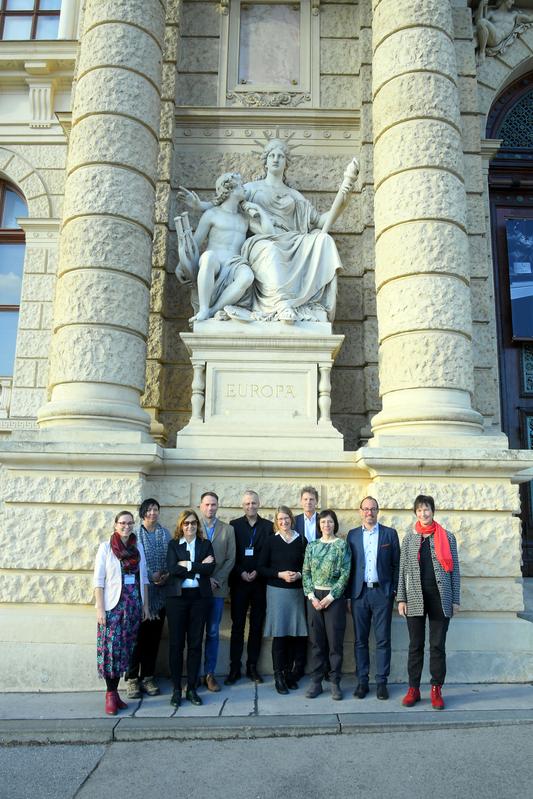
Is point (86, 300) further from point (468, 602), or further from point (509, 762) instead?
point (509, 762)

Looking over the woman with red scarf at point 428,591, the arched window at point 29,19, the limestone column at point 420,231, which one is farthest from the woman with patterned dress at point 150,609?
the arched window at point 29,19

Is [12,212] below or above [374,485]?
above

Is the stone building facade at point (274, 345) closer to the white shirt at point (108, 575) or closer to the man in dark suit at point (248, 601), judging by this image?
the man in dark suit at point (248, 601)

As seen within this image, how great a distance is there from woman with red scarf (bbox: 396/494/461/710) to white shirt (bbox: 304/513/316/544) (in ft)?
3.39

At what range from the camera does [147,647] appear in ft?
20.6

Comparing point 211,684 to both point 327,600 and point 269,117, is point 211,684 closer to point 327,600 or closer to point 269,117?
point 327,600

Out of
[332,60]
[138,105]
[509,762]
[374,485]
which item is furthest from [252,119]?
[509,762]

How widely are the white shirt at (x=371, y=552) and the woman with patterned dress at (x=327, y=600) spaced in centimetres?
19

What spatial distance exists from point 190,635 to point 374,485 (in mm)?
2565

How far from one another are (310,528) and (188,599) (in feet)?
4.88

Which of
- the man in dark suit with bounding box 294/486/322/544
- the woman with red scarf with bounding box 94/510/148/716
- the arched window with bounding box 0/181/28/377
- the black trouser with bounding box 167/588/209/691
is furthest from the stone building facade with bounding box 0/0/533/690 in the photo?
the black trouser with bounding box 167/588/209/691

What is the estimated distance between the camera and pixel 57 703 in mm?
6066

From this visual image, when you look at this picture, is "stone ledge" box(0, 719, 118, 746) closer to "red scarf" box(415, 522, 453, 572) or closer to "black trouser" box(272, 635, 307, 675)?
"black trouser" box(272, 635, 307, 675)

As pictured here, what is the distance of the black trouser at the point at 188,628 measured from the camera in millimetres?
5895
